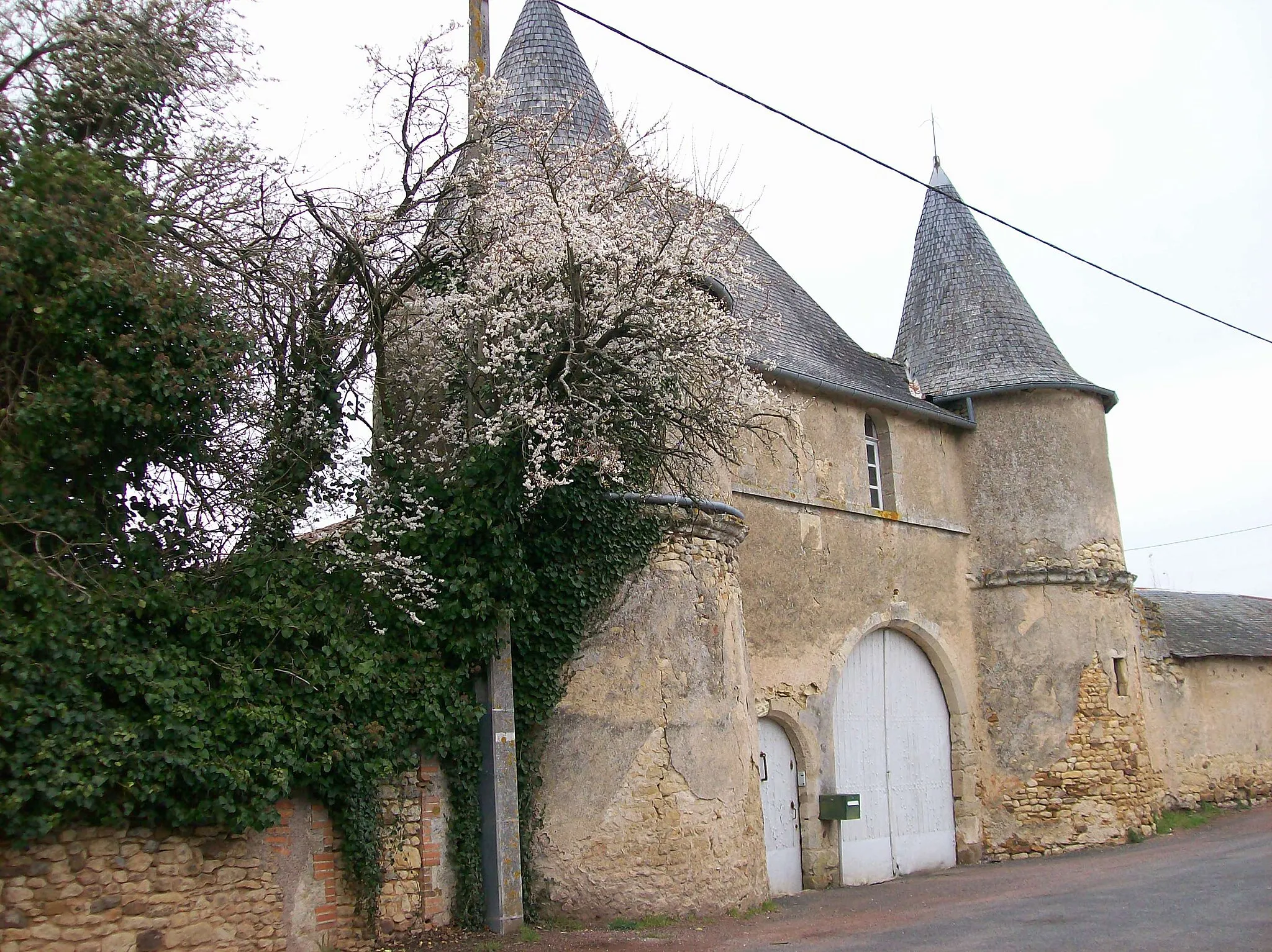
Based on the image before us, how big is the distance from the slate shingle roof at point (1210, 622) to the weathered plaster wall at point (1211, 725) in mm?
220

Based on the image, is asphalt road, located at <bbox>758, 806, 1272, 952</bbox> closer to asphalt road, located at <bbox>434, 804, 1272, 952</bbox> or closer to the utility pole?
asphalt road, located at <bbox>434, 804, 1272, 952</bbox>

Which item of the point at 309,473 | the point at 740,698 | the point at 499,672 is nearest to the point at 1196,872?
the point at 740,698

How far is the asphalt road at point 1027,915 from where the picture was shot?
8.45 metres

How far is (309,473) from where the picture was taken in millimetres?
9328

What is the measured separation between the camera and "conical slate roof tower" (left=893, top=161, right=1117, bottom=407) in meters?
16.3

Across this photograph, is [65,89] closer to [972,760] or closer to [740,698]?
[740,698]

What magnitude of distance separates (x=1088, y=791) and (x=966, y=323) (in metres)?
6.96

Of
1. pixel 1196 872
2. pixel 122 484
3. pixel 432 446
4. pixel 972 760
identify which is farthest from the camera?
pixel 972 760

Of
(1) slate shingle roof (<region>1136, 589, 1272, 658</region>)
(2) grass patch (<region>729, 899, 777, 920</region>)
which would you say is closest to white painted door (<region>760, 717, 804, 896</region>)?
(2) grass patch (<region>729, 899, 777, 920</region>)

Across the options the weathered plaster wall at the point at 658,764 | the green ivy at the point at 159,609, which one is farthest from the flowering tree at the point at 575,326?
the weathered plaster wall at the point at 658,764

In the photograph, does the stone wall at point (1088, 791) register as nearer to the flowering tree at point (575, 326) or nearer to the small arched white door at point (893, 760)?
the small arched white door at point (893, 760)

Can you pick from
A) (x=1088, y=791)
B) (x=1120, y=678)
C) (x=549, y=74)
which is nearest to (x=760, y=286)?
(x=549, y=74)

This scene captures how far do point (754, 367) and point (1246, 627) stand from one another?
1423 centimetres

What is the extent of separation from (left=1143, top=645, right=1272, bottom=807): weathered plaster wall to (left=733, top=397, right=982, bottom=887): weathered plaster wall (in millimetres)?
3873
